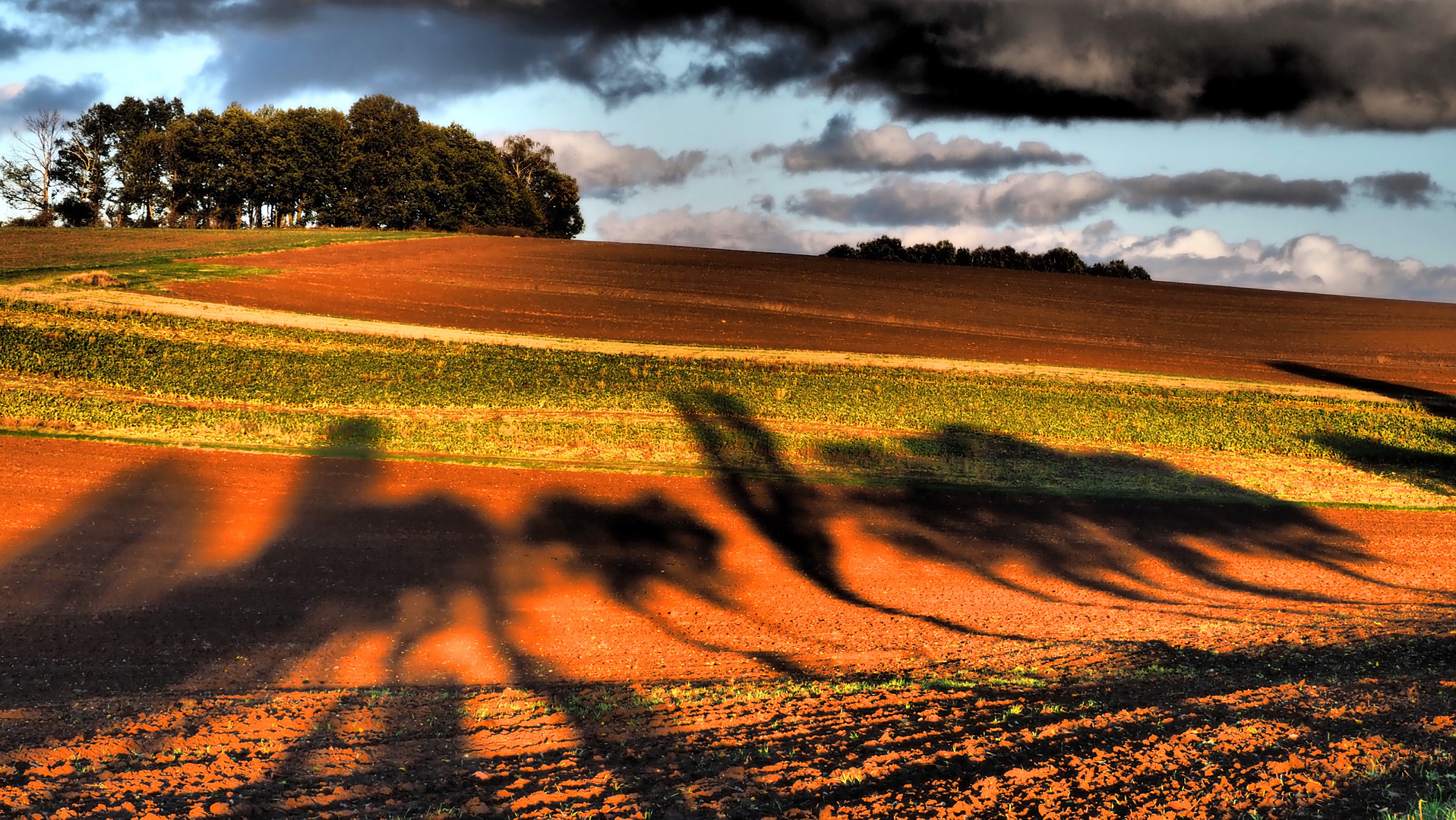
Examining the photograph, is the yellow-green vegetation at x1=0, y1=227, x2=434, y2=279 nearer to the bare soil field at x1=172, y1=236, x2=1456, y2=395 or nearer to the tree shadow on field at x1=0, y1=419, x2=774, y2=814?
the bare soil field at x1=172, y1=236, x2=1456, y2=395

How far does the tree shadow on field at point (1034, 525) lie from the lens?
16109 millimetres

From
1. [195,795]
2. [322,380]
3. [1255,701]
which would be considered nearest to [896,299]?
[322,380]

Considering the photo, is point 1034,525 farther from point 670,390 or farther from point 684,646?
point 670,390

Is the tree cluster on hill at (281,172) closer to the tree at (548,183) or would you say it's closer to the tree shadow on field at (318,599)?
the tree at (548,183)

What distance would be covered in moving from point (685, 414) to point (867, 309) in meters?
25.6

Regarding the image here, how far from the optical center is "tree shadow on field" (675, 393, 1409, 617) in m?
16.1

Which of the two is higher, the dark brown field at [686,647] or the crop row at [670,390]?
the crop row at [670,390]

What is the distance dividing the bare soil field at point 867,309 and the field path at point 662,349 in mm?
1442

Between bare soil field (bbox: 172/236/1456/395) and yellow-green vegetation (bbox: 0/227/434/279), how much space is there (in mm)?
5414

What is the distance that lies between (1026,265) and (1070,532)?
77207 mm

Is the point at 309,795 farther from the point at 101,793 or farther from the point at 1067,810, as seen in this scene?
the point at 1067,810

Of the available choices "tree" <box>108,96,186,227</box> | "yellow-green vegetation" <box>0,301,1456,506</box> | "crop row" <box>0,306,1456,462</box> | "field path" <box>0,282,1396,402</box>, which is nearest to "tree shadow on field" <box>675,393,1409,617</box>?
"yellow-green vegetation" <box>0,301,1456,506</box>

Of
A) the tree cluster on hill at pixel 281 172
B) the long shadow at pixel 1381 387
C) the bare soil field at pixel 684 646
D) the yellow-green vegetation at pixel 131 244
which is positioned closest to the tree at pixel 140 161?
the tree cluster on hill at pixel 281 172

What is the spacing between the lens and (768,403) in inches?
1095
